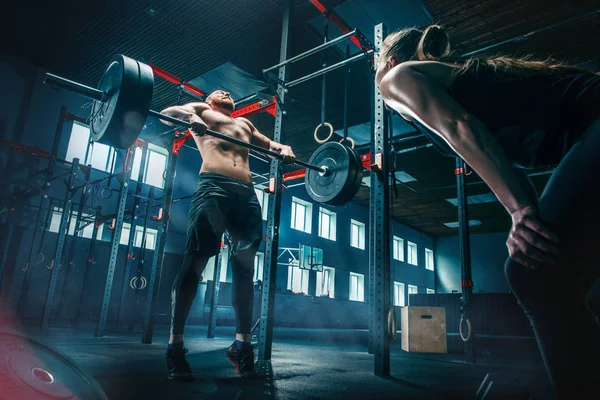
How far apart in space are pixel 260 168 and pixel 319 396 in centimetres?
919

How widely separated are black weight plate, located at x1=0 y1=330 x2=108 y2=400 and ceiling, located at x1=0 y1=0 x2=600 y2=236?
454 centimetres

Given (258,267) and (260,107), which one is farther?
(258,267)

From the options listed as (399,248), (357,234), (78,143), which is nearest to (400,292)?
(399,248)

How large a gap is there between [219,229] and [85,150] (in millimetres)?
6849

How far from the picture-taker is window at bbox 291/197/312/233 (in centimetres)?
1172

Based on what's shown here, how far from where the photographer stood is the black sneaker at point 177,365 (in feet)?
6.17

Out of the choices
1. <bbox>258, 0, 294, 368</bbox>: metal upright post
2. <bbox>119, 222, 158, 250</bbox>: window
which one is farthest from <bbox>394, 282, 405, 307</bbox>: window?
<bbox>258, 0, 294, 368</bbox>: metal upright post

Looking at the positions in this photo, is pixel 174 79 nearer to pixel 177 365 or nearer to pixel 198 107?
pixel 198 107

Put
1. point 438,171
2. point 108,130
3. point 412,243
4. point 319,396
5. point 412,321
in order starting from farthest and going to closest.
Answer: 1. point 412,243
2. point 438,171
3. point 412,321
4. point 108,130
5. point 319,396

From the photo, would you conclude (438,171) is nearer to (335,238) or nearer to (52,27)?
(335,238)

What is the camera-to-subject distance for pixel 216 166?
2.30 meters

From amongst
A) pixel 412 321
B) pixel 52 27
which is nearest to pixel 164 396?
pixel 412 321

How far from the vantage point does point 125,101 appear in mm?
1662

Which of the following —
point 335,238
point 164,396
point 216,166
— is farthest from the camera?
point 335,238
